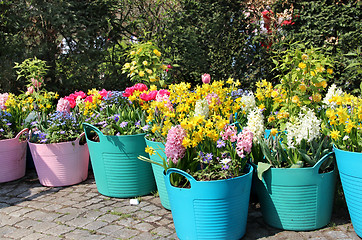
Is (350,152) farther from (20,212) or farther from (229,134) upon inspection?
(20,212)

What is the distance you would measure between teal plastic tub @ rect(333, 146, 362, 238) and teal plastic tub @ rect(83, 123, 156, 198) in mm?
1697

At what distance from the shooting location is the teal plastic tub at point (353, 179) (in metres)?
2.47

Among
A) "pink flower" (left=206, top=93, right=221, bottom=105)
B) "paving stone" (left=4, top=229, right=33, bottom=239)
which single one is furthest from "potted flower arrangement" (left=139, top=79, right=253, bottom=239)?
"paving stone" (left=4, top=229, right=33, bottom=239)

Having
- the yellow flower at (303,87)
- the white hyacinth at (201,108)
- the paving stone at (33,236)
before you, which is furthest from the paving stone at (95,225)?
the yellow flower at (303,87)

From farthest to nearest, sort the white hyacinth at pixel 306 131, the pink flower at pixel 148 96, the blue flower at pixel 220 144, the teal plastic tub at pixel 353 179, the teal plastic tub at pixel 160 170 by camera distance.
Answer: the pink flower at pixel 148 96
the teal plastic tub at pixel 160 170
the white hyacinth at pixel 306 131
the blue flower at pixel 220 144
the teal plastic tub at pixel 353 179

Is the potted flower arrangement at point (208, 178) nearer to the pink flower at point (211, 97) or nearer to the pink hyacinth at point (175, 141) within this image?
the pink hyacinth at point (175, 141)

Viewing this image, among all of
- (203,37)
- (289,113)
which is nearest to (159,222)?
(289,113)

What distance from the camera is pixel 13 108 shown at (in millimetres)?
4527

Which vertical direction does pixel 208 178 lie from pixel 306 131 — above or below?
below

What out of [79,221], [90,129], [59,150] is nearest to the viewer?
[79,221]

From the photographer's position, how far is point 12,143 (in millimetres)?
4238

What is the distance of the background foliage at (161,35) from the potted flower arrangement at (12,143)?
138cm

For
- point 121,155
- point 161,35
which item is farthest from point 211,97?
point 161,35

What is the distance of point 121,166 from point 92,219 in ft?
1.90
